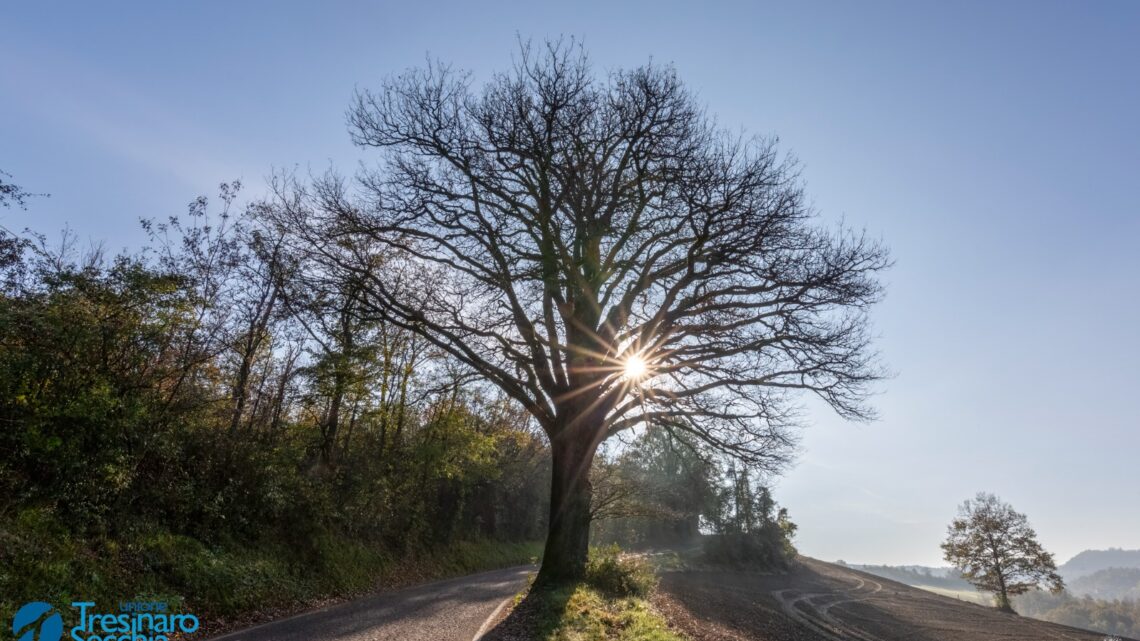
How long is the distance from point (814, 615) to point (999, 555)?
31606mm

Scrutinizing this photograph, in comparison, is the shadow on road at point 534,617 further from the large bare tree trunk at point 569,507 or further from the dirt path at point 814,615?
the dirt path at point 814,615

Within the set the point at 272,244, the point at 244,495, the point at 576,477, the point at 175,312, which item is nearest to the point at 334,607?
the point at 244,495

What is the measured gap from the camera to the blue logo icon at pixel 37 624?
5801 mm

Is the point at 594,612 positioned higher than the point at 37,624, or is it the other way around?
the point at 37,624

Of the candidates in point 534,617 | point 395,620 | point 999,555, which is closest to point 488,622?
point 534,617

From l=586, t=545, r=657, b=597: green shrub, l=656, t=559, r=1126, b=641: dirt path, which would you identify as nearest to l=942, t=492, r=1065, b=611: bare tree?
l=656, t=559, r=1126, b=641: dirt path

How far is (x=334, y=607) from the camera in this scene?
1106 cm

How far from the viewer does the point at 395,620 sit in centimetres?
966

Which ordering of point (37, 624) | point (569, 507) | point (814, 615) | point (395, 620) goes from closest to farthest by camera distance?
point (37, 624), point (395, 620), point (569, 507), point (814, 615)

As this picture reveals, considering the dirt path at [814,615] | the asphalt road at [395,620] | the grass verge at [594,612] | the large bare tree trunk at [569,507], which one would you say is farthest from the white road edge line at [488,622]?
the dirt path at [814,615]

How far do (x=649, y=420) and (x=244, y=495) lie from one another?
9.77m

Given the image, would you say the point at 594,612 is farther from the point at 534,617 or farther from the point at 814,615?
the point at 814,615

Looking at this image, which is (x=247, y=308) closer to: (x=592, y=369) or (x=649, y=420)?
(x=592, y=369)

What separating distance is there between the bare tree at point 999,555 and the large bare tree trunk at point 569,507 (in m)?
46.7
